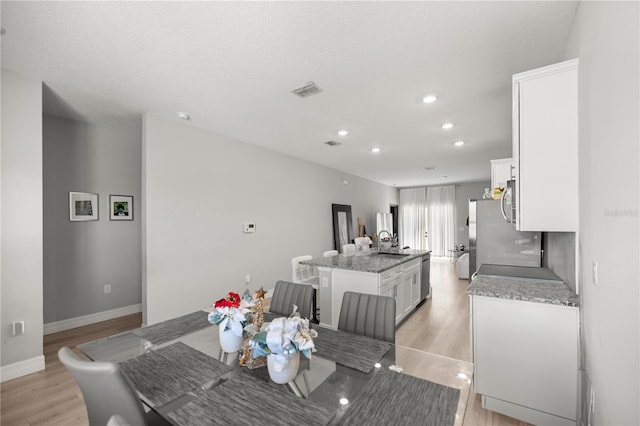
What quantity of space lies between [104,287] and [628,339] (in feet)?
17.0

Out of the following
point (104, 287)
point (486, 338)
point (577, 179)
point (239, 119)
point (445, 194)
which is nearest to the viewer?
point (577, 179)

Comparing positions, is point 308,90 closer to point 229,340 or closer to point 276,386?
point 229,340

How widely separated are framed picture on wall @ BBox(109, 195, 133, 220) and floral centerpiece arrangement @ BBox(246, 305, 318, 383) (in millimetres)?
3993

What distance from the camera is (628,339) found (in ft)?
3.39

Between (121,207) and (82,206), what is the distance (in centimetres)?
46

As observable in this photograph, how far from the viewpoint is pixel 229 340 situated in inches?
56.4

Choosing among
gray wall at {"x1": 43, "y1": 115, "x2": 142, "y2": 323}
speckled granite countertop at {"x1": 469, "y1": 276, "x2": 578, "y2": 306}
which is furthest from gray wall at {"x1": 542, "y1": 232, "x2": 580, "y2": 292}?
gray wall at {"x1": 43, "y1": 115, "x2": 142, "y2": 323}

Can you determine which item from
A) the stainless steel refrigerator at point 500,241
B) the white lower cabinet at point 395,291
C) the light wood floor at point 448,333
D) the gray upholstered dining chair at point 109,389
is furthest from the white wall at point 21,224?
the stainless steel refrigerator at point 500,241

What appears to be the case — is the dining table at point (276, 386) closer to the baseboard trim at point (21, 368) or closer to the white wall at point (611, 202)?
the white wall at point (611, 202)

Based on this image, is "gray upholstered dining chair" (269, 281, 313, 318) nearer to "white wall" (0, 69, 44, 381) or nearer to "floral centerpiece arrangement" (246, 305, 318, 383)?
"floral centerpiece arrangement" (246, 305, 318, 383)

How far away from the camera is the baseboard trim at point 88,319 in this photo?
351 cm

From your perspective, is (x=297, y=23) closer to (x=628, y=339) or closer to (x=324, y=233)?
(x=628, y=339)

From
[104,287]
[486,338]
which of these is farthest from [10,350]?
[486,338]

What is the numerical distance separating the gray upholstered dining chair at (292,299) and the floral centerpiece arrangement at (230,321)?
702 millimetres
